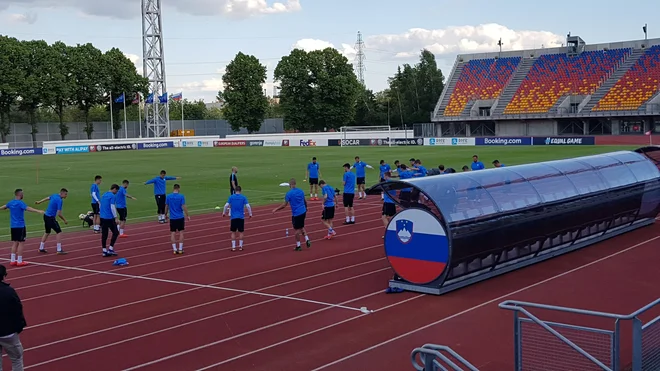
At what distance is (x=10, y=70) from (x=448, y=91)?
180 feet

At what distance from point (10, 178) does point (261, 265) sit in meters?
33.5

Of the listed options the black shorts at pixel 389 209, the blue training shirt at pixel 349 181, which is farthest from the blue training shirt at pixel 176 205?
the blue training shirt at pixel 349 181

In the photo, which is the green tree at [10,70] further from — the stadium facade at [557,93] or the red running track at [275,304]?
the red running track at [275,304]

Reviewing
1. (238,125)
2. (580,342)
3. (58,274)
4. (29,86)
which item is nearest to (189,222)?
(58,274)

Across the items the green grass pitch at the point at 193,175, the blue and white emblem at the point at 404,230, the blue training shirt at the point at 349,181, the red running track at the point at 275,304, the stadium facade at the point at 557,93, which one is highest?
the stadium facade at the point at 557,93

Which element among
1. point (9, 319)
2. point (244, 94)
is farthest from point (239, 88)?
point (9, 319)

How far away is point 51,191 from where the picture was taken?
35.3 m

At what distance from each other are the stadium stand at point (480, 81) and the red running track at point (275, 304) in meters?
65.9

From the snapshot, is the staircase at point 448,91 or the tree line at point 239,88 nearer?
the staircase at point 448,91

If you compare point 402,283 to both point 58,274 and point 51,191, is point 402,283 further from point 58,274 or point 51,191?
point 51,191

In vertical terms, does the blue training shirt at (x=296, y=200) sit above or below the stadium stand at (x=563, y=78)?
below

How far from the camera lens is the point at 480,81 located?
85.5 m

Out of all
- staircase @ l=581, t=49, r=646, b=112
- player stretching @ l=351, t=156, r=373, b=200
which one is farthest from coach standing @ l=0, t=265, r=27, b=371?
staircase @ l=581, t=49, r=646, b=112

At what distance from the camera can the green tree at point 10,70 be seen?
83125 millimetres
